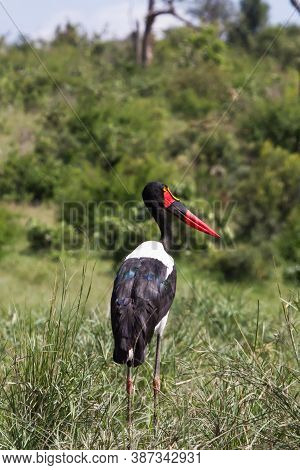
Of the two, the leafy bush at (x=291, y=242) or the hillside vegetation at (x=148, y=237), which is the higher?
the hillside vegetation at (x=148, y=237)

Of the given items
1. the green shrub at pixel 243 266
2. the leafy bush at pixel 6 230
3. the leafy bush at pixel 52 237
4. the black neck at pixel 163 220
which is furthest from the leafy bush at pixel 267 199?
the black neck at pixel 163 220

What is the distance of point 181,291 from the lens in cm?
823

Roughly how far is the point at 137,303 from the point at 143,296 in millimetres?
55

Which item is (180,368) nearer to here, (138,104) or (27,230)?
(27,230)

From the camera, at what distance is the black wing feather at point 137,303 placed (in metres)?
4.03

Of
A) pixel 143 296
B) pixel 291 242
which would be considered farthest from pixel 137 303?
pixel 291 242

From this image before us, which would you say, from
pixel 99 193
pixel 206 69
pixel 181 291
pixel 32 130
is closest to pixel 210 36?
pixel 206 69

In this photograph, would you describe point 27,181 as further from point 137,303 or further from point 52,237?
point 137,303

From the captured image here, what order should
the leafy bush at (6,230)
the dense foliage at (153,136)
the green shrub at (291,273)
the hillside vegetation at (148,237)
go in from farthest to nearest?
the dense foliage at (153,136), the leafy bush at (6,230), the green shrub at (291,273), the hillside vegetation at (148,237)

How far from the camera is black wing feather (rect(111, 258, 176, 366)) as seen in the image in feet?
13.2

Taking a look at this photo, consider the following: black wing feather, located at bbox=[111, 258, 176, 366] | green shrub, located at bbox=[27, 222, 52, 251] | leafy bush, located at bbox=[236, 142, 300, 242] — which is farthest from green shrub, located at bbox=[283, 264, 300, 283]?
black wing feather, located at bbox=[111, 258, 176, 366]

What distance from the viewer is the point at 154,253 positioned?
441cm

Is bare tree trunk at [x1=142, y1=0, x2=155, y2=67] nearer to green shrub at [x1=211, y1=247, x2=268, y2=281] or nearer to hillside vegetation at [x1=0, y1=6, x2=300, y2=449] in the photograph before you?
hillside vegetation at [x1=0, y1=6, x2=300, y2=449]

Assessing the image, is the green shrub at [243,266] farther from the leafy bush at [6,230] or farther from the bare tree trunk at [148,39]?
the bare tree trunk at [148,39]
